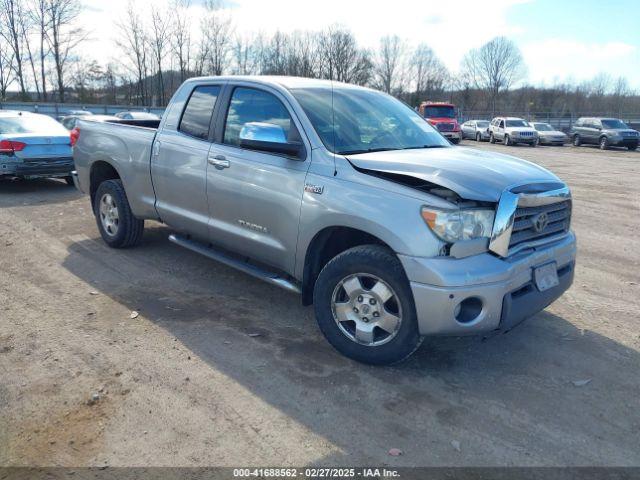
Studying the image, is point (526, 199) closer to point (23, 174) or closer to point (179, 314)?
point (179, 314)

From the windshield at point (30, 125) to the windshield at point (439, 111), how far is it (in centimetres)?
2256


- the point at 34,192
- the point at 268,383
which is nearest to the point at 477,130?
the point at 34,192

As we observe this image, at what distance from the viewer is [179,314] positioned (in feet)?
14.7

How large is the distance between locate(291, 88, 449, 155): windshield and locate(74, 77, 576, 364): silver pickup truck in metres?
0.02

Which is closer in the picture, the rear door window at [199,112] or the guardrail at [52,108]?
the rear door window at [199,112]

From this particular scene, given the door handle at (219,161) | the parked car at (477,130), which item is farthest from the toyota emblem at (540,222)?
the parked car at (477,130)

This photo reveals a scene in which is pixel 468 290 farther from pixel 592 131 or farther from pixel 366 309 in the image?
pixel 592 131

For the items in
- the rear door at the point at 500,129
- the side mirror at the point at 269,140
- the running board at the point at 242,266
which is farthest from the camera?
the rear door at the point at 500,129

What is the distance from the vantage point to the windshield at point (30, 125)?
33.9 ft

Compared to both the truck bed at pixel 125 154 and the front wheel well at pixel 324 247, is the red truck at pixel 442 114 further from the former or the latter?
the front wheel well at pixel 324 247

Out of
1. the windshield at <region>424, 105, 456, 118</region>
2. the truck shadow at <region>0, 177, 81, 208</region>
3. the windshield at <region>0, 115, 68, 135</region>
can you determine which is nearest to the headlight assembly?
the truck shadow at <region>0, 177, 81, 208</region>

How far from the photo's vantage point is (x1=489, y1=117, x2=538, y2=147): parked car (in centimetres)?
3150

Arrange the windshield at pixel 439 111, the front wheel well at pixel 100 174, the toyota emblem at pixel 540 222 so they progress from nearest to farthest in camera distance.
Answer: the toyota emblem at pixel 540 222, the front wheel well at pixel 100 174, the windshield at pixel 439 111

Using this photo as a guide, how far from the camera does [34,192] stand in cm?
1031
